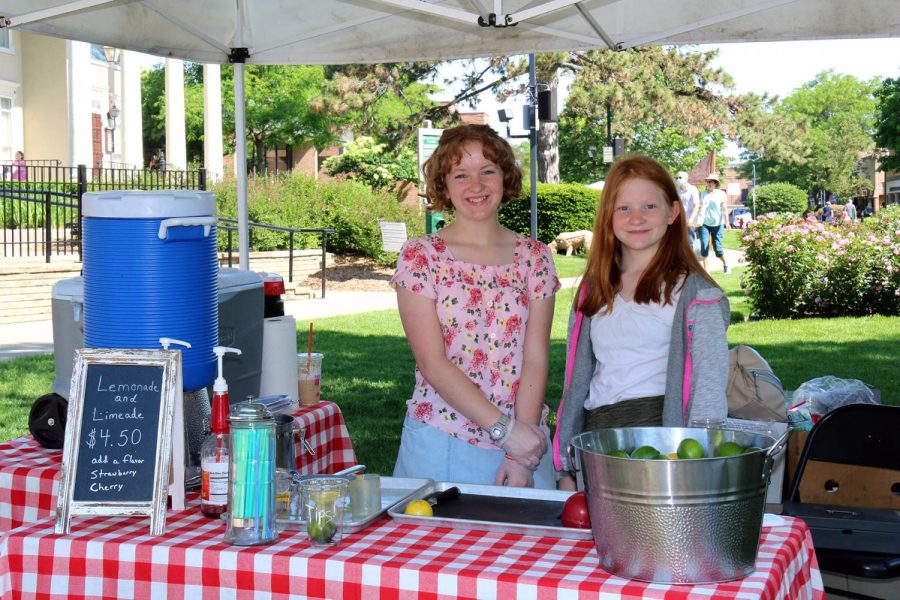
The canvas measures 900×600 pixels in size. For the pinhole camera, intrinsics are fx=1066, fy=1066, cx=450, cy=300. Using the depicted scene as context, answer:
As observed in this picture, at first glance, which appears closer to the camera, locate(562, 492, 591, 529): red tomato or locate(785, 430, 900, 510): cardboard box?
locate(562, 492, 591, 529): red tomato

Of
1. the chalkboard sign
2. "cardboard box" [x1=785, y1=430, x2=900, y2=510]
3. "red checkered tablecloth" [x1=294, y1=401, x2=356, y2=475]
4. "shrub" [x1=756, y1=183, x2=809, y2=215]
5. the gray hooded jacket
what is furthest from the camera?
"shrub" [x1=756, y1=183, x2=809, y2=215]

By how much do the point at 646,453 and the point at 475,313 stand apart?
4.14 feet

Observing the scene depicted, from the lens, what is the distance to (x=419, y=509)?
2.32 meters

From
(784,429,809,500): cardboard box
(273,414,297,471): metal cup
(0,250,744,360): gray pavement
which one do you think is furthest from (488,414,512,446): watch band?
(0,250,744,360): gray pavement

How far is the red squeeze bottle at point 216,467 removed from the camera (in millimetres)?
2309

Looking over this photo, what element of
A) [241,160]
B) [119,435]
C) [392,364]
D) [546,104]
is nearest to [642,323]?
[119,435]

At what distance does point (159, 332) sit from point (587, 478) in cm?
117

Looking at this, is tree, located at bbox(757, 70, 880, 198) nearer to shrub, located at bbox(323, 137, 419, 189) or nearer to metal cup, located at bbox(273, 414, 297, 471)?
shrub, located at bbox(323, 137, 419, 189)

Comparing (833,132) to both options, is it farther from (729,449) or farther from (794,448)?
(729,449)

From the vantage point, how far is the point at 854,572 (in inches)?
115

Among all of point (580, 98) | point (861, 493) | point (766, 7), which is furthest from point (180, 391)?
point (580, 98)

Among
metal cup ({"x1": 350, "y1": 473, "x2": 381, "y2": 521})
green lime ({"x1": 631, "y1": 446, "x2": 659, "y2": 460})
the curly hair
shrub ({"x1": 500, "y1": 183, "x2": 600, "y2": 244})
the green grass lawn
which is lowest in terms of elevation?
the green grass lawn

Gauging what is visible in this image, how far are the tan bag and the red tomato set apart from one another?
2174mm

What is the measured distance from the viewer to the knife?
96.3 inches
